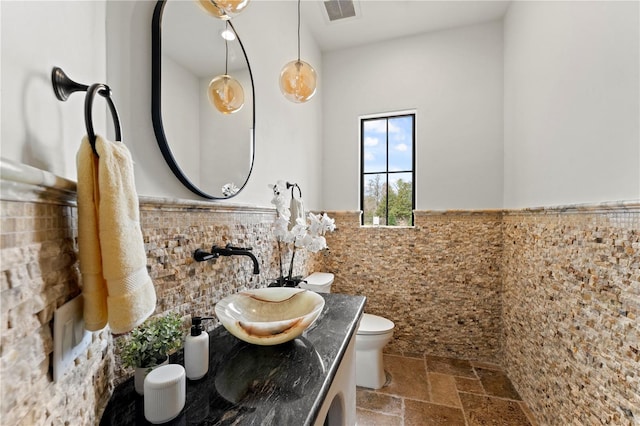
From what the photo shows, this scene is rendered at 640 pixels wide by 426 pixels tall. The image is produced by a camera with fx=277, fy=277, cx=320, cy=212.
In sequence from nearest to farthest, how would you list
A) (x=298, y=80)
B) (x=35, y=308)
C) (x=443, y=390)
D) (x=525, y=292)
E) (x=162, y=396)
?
(x=35, y=308)
(x=162, y=396)
(x=298, y=80)
(x=525, y=292)
(x=443, y=390)

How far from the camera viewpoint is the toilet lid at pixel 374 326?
2.14 m

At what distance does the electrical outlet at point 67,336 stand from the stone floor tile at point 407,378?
223cm

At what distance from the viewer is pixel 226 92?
4.76 ft

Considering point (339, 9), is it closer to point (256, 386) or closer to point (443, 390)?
point (256, 386)

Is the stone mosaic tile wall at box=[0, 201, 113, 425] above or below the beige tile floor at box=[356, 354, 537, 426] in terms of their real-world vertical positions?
above

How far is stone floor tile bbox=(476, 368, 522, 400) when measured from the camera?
2138 millimetres

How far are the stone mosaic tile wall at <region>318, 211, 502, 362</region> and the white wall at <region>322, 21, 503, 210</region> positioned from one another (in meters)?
0.25

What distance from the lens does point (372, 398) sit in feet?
6.89

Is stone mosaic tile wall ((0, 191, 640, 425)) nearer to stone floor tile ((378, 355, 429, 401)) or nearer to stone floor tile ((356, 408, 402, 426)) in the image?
stone floor tile ((378, 355, 429, 401))

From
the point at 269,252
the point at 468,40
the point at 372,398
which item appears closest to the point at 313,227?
the point at 269,252

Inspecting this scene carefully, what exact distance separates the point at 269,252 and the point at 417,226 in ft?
5.23

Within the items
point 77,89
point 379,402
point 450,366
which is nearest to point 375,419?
point 379,402

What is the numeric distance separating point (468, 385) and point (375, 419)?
35.6 inches

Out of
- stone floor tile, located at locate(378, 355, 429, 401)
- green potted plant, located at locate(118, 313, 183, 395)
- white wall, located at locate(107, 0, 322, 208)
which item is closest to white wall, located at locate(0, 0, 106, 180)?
white wall, located at locate(107, 0, 322, 208)
